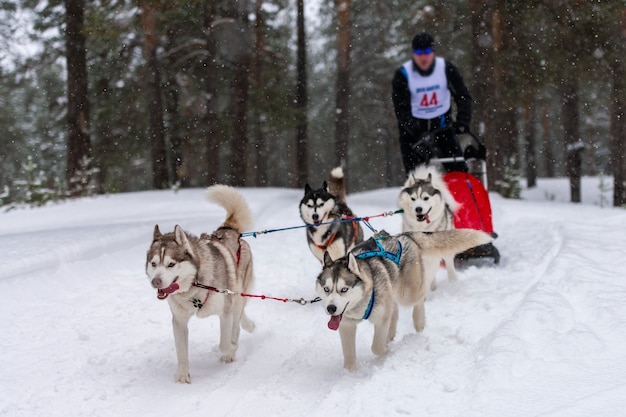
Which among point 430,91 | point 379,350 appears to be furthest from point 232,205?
point 430,91

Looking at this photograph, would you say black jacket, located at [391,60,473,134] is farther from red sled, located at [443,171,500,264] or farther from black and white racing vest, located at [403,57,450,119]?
red sled, located at [443,171,500,264]

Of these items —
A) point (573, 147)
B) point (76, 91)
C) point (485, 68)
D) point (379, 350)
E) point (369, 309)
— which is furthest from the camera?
point (573, 147)

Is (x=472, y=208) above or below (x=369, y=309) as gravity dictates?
above

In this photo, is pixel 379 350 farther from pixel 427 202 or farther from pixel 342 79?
pixel 342 79

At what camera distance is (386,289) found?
402 cm

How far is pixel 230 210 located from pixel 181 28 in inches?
596

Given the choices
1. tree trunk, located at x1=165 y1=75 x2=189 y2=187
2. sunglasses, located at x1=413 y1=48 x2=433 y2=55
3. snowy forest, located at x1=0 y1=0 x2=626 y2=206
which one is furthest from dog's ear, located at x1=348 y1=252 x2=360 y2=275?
tree trunk, located at x1=165 y1=75 x2=189 y2=187

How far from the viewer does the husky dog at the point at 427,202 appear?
19.1 feet

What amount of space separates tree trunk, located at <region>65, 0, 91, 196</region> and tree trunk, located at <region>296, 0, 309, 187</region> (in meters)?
→ 6.62

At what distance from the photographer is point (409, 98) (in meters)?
6.88

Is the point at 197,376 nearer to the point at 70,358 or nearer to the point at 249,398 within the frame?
the point at 249,398

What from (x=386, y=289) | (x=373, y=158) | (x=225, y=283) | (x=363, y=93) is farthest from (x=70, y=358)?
(x=373, y=158)

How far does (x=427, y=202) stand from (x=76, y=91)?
35.3 ft

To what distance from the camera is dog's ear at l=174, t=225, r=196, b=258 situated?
12.7 feet
